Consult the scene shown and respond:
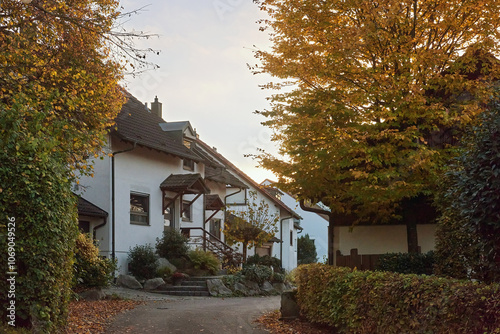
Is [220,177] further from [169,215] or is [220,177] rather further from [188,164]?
[169,215]

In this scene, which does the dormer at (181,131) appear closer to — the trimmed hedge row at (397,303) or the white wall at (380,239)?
the white wall at (380,239)

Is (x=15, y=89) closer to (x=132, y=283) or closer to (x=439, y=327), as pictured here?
(x=439, y=327)

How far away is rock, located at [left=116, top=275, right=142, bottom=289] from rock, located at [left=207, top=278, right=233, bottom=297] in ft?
9.10

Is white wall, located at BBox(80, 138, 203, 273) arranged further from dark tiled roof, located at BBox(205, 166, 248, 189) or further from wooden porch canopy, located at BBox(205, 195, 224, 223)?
dark tiled roof, located at BBox(205, 166, 248, 189)

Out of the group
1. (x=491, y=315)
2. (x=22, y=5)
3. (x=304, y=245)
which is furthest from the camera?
(x=304, y=245)

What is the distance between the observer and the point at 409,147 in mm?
14391

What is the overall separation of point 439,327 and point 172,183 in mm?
20929

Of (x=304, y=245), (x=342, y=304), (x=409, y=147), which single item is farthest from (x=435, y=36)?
(x=304, y=245)

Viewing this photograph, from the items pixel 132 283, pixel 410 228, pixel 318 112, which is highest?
pixel 318 112

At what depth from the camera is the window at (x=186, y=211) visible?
2946cm

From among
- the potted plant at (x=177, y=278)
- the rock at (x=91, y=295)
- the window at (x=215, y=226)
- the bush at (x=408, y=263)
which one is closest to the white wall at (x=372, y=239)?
the bush at (x=408, y=263)

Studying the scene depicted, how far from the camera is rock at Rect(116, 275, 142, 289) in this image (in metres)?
22.2

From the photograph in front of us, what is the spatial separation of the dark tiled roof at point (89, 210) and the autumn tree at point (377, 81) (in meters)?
10.6

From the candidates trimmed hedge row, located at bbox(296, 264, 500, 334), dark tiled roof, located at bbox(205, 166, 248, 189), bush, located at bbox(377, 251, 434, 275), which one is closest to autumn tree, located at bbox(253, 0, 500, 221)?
bush, located at bbox(377, 251, 434, 275)
